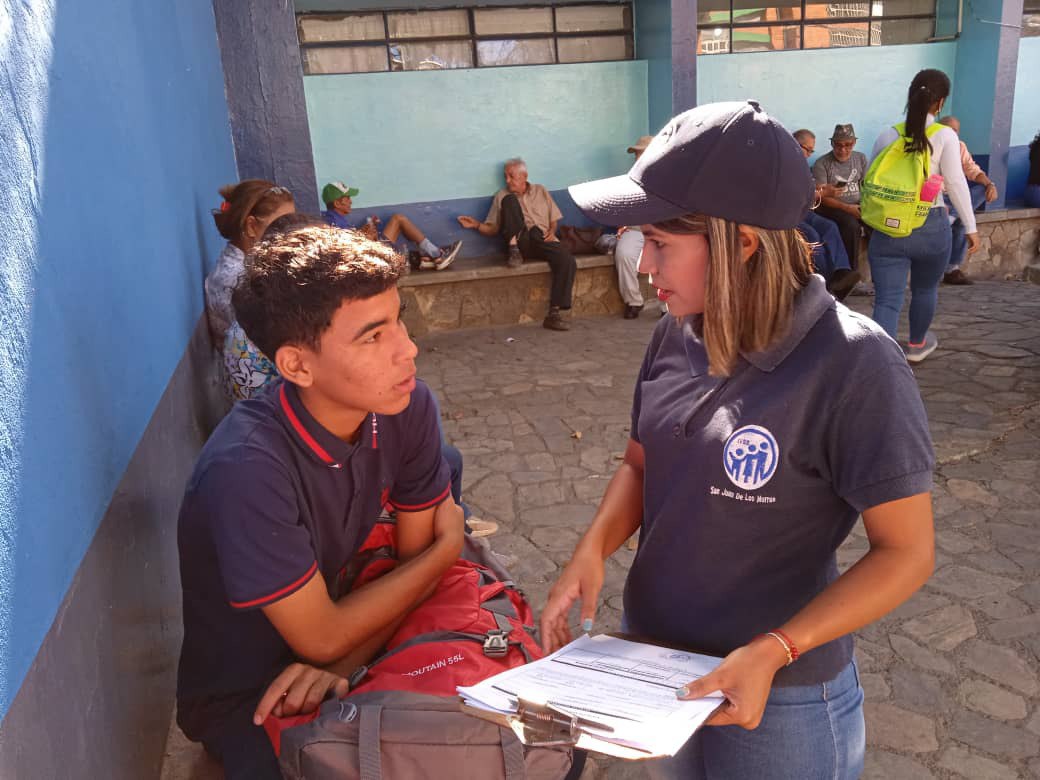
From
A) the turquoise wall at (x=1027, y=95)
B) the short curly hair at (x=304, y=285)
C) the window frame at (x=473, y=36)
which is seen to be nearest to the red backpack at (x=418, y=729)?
the short curly hair at (x=304, y=285)

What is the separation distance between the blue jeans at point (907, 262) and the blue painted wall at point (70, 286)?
13.7ft

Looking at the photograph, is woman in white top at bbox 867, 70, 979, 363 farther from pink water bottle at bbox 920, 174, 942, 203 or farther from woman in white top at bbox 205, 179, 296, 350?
woman in white top at bbox 205, 179, 296, 350

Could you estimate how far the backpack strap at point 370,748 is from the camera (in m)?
1.41

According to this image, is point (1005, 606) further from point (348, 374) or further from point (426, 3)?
point (426, 3)

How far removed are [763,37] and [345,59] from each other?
15.2ft

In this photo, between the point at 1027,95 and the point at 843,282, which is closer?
the point at 843,282

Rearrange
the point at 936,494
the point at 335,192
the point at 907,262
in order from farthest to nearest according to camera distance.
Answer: the point at 335,192
the point at 907,262
the point at 936,494

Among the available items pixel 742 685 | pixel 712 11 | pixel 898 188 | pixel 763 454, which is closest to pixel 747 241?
pixel 763 454

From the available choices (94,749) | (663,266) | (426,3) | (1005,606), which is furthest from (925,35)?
(94,749)

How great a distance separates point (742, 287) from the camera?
1298 millimetres

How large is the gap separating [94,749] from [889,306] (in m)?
5.02

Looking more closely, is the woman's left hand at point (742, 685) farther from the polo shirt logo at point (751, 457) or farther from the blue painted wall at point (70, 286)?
the blue painted wall at point (70, 286)

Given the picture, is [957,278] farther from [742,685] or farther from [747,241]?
[742,685]

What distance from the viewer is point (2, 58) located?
4.94 feet
